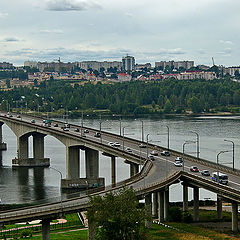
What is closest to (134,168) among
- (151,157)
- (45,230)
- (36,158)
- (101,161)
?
(151,157)

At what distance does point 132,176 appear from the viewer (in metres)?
64.5

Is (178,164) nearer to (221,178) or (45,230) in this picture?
(221,178)

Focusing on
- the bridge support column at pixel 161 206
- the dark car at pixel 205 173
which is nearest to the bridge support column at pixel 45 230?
the bridge support column at pixel 161 206

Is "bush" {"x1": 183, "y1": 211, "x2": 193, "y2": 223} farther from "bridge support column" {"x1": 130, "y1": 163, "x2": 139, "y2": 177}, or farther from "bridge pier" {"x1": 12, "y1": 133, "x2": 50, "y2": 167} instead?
"bridge pier" {"x1": 12, "y1": 133, "x2": 50, "y2": 167}

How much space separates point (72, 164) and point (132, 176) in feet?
75.3

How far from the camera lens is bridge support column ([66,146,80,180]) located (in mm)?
85250

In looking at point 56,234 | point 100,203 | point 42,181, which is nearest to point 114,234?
point 100,203

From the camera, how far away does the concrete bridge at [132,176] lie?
154 ft

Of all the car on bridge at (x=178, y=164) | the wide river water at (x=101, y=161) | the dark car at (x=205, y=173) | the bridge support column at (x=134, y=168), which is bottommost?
the wide river water at (x=101, y=161)

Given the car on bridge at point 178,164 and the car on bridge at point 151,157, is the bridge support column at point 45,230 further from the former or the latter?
the car on bridge at point 151,157

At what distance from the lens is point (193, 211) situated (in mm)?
62312

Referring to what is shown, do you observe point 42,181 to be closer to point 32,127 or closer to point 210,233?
point 32,127

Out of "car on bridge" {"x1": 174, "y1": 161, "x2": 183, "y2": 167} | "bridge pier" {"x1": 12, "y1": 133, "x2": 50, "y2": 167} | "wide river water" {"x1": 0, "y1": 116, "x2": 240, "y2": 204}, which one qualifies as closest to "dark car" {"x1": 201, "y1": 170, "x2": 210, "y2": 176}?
"car on bridge" {"x1": 174, "y1": 161, "x2": 183, "y2": 167}

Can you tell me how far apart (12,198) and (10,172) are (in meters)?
23.1
